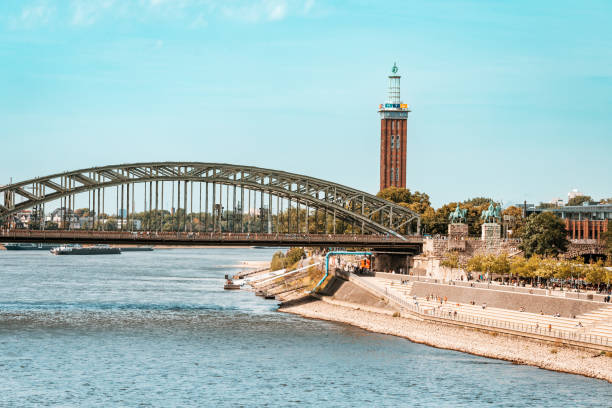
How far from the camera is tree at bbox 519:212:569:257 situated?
116 m

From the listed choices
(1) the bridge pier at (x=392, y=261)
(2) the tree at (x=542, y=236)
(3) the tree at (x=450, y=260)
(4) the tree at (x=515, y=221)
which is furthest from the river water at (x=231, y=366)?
(4) the tree at (x=515, y=221)

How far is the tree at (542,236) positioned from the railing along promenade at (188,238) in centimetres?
1638

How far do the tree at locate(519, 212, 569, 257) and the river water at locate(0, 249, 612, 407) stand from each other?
35215 millimetres

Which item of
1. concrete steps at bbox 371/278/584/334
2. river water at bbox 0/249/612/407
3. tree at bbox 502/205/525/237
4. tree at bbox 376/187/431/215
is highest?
tree at bbox 376/187/431/215

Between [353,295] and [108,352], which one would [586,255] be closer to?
[353,295]

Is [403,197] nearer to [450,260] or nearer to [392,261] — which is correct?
[392,261]

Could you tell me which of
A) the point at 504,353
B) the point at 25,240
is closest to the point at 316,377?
the point at 504,353

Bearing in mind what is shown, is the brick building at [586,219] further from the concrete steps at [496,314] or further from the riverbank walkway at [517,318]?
the riverbank walkway at [517,318]

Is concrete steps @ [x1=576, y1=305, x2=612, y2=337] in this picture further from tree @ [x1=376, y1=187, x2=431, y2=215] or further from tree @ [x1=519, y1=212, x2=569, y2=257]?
tree @ [x1=376, y1=187, x2=431, y2=215]

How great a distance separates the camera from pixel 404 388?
6191 centimetres

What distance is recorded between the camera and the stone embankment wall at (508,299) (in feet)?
252

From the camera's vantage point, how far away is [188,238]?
102812mm

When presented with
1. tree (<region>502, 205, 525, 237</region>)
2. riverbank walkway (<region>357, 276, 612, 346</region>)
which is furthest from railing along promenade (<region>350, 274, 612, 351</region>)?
tree (<region>502, 205, 525, 237</region>)

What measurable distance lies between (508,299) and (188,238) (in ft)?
123
